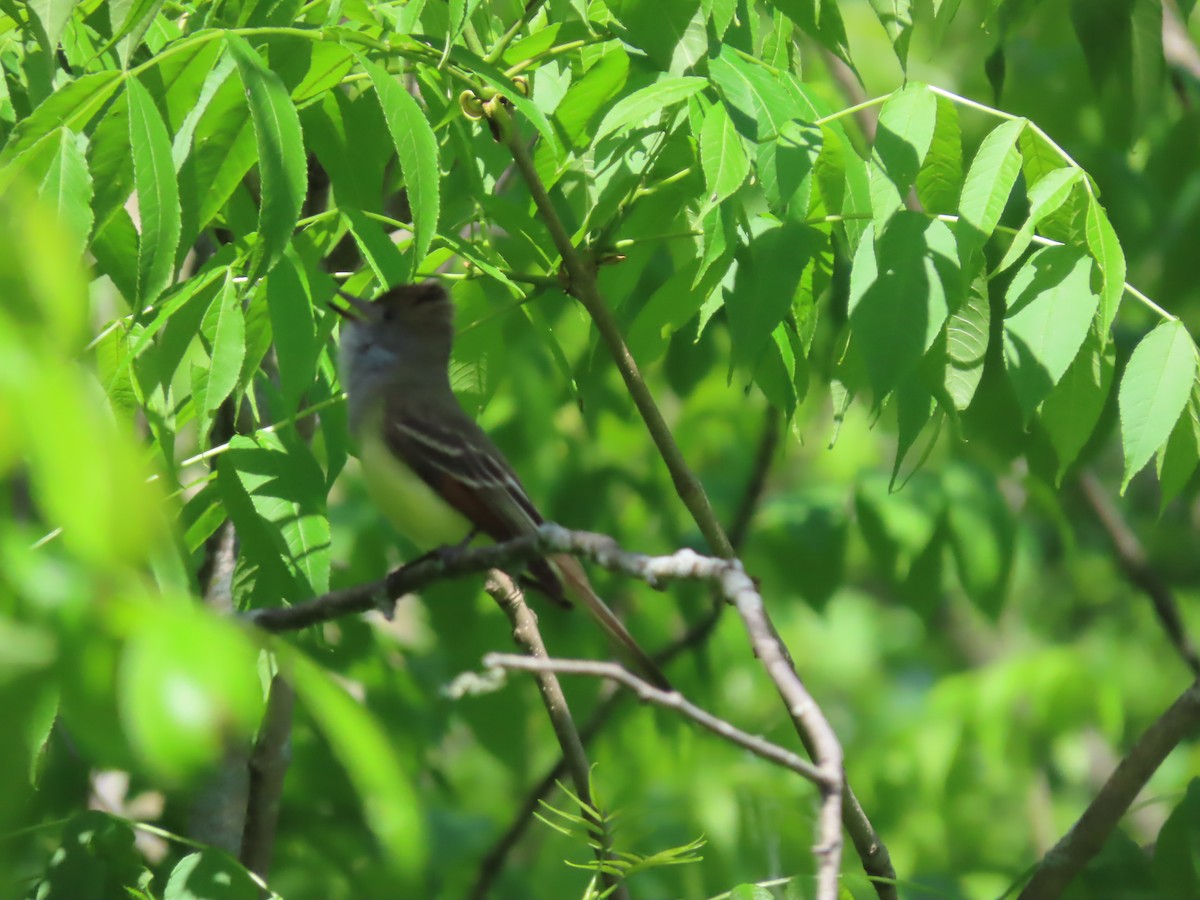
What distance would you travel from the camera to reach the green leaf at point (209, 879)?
12.7 ft

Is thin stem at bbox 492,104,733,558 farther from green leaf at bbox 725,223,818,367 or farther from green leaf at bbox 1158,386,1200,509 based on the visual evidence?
green leaf at bbox 1158,386,1200,509


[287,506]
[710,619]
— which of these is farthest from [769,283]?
[710,619]

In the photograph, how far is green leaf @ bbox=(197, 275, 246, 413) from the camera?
149 inches

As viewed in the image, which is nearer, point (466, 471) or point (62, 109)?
point (62, 109)

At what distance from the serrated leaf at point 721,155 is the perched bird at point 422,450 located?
6.21 ft

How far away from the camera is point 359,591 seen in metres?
3.65

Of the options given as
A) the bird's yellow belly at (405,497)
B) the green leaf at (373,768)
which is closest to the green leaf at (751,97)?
the green leaf at (373,768)

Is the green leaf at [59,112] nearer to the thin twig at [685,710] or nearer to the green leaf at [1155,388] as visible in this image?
the thin twig at [685,710]

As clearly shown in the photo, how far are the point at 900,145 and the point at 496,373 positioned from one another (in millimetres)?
1683

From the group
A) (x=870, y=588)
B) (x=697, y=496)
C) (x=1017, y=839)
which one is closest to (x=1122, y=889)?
(x=697, y=496)

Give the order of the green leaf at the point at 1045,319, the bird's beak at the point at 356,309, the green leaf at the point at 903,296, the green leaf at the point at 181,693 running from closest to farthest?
the green leaf at the point at 181,693
the green leaf at the point at 903,296
the green leaf at the point at 1045,319
the bird's beak at the point at 356,309

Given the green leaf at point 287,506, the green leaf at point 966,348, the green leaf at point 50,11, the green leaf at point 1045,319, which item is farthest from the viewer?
the green leaf at point 287,506

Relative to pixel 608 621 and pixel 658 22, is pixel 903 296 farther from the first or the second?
pixel 608 621

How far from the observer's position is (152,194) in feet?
10.9
